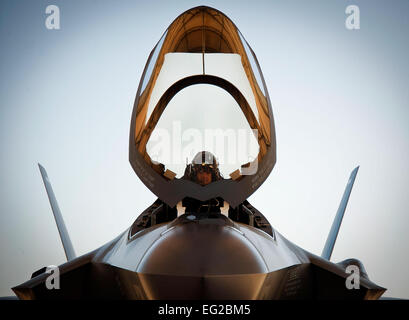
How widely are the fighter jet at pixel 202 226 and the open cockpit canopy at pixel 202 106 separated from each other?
11 millimetres

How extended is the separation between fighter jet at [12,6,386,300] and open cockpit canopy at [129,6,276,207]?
1 cm

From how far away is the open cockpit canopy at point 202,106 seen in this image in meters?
3.71

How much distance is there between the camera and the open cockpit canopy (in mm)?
3715

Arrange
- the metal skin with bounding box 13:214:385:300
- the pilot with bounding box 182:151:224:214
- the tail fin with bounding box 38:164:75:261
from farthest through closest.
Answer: the tail fin with bounding box 38:164:75:261
the pilot with bounding box 182:151:224:214
the metal skin with bounding box 13:214:385:300

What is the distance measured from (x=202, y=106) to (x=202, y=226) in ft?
4.36

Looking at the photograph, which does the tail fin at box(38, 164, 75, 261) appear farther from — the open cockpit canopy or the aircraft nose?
the aircraft nose

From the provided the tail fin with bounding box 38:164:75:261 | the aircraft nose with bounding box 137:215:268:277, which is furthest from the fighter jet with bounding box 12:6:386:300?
the tail fin with bounding box 38:164:75:261

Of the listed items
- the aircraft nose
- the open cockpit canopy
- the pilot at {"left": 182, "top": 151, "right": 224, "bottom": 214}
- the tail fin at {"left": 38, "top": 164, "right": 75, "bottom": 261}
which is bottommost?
the tail fin at {"left": 38, "top": 164, "right": 75, "bottom": 261}

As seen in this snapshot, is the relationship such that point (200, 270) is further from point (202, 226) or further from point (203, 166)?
point (203, 166)

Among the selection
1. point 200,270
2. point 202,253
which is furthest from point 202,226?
point 200,270

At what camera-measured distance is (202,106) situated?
3.98 metres

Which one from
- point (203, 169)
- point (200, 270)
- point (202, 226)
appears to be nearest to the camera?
point (200, 270)

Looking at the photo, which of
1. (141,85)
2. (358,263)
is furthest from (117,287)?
(358,263)

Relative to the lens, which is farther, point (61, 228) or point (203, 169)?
point (61, 228)
